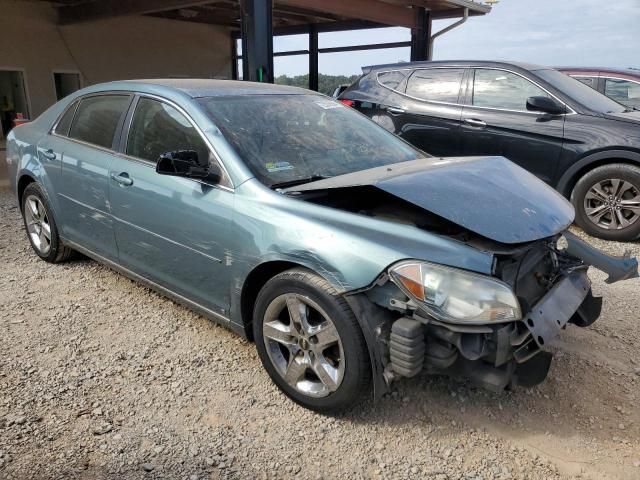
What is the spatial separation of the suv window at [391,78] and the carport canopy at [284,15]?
2340mm

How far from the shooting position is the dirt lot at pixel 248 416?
2.26 meters

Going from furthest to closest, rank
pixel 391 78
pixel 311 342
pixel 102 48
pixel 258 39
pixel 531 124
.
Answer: pixel 102 48 < pixel 258 39 < pixel 391 78 < pixel 531 124 < pixel 311 342

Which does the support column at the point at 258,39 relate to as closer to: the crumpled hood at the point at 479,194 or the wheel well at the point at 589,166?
the wheel well at the point at 589,166

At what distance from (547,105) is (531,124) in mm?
254

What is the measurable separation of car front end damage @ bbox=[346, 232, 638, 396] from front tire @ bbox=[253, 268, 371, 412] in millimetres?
78

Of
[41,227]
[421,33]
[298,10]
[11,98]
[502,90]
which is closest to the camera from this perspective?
[41,227]

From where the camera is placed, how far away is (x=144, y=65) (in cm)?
1480

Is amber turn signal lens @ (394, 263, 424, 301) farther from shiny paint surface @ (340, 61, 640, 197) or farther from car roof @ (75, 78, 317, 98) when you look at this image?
shiny paint surface @ (340, 61, 640, 197)

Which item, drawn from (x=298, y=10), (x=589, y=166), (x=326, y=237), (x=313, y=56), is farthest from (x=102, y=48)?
(x=326, y=237)

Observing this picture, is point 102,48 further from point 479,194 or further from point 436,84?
point 479,194

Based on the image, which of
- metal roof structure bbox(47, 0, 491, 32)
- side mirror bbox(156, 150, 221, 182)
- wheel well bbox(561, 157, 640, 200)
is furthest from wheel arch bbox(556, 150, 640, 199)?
metal roof structure bbox(47, 0, 491, 32)

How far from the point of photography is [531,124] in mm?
5543

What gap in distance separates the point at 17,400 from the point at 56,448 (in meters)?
0.50

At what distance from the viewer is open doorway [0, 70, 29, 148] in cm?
1256
